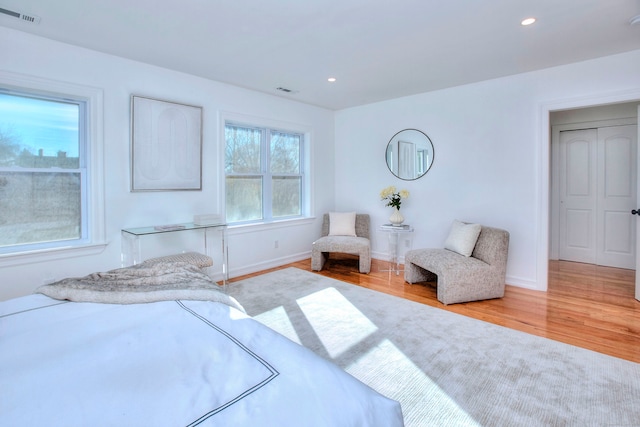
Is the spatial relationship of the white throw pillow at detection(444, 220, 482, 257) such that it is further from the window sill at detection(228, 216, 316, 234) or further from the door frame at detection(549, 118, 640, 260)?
the door frame at detection(549, 118, 640, 260)

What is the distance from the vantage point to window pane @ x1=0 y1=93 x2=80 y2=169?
275 centimetres

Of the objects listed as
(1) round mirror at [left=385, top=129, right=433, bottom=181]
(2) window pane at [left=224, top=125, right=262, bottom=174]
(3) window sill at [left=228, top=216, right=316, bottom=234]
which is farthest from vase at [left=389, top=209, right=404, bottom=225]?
(2) window pane at [left=224, top=125, right=262, bottom=174]

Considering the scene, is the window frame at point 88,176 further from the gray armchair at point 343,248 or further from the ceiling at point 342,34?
the gray armchair at point 343,248

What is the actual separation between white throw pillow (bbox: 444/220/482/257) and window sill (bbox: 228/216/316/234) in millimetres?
2302

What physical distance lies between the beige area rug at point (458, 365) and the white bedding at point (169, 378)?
3.42 ft

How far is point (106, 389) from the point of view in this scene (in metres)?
0.85

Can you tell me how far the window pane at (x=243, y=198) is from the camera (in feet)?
14.4

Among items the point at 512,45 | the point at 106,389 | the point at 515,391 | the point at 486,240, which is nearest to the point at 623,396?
the point at 515,391

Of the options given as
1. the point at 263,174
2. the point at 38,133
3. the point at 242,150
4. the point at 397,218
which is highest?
the point at 242,150

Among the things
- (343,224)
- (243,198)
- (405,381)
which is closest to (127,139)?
(243,198)

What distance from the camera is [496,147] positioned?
400cm

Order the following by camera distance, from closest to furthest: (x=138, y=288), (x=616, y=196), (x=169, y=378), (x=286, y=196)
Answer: (x=169, y=378)
(x=138, y=288)
(x=616, y=196)
(x=286, y=196)

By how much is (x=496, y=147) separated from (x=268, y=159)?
3093 mm

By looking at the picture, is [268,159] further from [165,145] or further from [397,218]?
[397,218]
